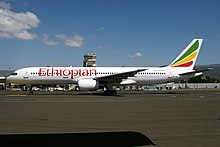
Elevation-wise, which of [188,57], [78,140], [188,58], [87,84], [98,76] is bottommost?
[78,140]

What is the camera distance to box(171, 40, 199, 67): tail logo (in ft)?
121

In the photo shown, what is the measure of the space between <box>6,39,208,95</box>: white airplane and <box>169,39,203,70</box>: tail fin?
1.00 feet

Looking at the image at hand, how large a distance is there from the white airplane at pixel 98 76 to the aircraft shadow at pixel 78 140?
2285 cm

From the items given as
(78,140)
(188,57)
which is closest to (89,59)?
(188,57)

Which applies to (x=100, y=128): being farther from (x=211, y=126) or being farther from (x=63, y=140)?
(x=211, y=126)

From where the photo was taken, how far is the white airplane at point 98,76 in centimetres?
3162

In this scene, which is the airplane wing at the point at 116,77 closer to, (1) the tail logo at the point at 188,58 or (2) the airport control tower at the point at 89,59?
(1) the tail logo at the point at 188,58

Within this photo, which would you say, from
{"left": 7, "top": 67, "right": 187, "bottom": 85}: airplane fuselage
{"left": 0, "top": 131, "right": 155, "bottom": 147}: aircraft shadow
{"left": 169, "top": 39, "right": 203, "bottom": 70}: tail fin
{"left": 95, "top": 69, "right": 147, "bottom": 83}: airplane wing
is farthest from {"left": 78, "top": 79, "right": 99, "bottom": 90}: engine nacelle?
{"left": 0, "top": 131, "right": 155, "bottom": 147}: aircraft shadow

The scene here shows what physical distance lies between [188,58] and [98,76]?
42.5 feet

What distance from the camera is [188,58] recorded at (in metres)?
37.2

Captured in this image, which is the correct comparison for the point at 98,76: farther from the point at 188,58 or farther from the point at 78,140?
the point at 78,140

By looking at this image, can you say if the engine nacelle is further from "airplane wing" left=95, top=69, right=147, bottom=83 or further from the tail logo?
the tail logo

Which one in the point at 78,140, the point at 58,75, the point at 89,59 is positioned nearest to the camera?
the point at 78,140

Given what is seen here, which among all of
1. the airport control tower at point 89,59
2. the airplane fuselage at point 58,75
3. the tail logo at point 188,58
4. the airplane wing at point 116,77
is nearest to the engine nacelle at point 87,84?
the airplane wing at point 116,77
